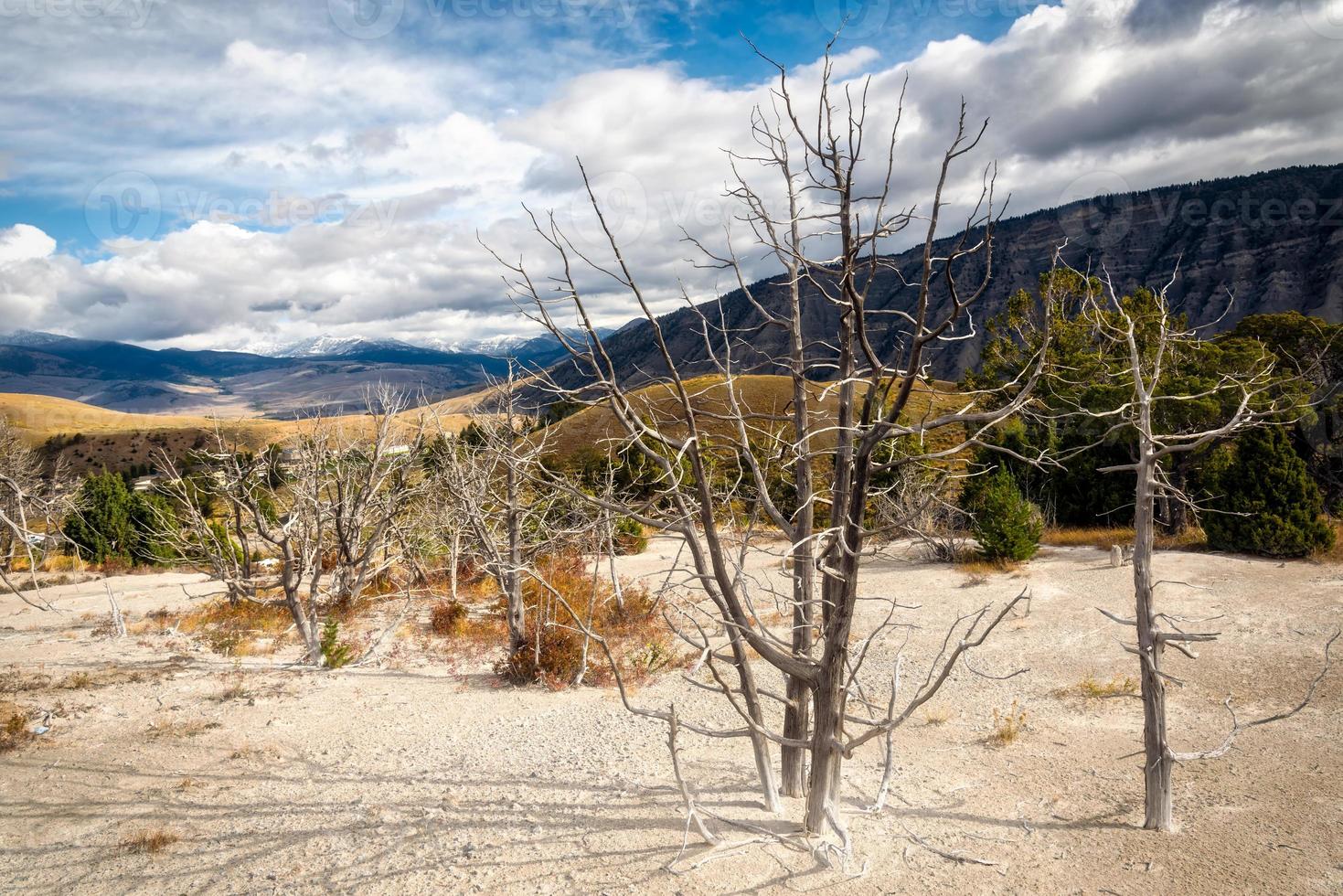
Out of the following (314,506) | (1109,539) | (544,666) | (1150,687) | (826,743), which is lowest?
(544,666)

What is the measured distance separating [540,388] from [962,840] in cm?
426

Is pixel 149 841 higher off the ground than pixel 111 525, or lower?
higher

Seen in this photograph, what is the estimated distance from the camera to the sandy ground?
460 centimetres

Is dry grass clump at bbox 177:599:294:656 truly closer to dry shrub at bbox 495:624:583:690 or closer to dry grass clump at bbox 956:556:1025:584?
dry shrub at bbox 495:624:583:690

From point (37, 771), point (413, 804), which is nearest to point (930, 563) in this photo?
point (413, 804)

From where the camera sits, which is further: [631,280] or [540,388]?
[540,388]

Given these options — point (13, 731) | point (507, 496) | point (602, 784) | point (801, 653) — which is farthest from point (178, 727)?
point (801, 653)

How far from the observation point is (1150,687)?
15.8ft

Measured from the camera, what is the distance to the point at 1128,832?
487cm

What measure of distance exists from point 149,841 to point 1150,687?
7184 mm

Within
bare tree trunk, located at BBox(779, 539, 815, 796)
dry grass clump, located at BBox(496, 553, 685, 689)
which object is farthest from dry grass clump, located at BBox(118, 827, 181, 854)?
bare tree trunk, located at BBox(779, 539, 815, 796)

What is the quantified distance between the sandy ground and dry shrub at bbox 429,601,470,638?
1967mm

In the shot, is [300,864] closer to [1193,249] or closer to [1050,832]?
[1050,832]

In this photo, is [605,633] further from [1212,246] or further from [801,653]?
[1212,246]
